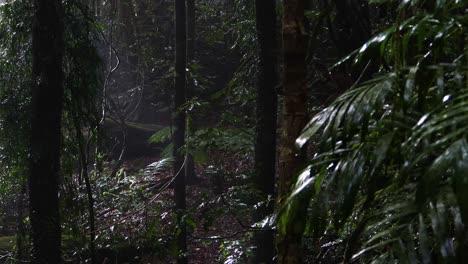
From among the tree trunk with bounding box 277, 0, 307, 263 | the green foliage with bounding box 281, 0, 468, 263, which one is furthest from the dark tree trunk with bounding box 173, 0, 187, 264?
the green foliage with bounding box 281, 0, 468, 263

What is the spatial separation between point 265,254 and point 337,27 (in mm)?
2132

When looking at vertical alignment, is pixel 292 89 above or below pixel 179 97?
above

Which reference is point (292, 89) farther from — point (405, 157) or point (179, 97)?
point (179, 97)

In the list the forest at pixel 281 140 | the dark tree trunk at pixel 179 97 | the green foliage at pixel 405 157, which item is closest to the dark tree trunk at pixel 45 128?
the forest at pixel 281 140

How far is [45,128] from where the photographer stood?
5.22 meters

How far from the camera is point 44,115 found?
205 inches

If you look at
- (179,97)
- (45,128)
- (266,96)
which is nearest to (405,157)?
(266,96)

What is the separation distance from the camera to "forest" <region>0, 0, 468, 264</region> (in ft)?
4.35

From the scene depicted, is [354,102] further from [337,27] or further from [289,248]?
[337,27]

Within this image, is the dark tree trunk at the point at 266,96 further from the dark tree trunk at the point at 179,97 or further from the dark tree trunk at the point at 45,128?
the dark tree trunk at the point at 45,128

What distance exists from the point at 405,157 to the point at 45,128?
4.46 meters

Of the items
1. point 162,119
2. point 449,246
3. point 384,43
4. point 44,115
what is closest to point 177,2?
point 44,115

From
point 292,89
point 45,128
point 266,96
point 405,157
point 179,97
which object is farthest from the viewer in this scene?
point 179,97

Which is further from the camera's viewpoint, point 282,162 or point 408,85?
point 282,162
